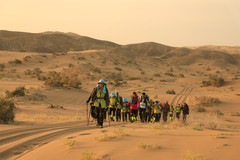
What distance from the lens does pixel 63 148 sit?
6402 millimetres

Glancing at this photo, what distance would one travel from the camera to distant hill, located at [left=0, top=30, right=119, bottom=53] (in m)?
93.1

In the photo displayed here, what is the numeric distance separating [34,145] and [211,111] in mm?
20796

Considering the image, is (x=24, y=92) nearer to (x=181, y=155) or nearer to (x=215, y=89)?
(x=181, y=155)

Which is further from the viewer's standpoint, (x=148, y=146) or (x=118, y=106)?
(x=118, y=106)

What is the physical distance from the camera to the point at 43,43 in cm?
9962

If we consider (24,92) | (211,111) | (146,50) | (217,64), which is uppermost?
(146,50)

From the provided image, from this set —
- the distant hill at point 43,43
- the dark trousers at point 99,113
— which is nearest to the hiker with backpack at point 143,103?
the dark trousers at point 99,113

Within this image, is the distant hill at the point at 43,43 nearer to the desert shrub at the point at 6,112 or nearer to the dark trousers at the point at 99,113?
the desert shrub at the point at 6,112

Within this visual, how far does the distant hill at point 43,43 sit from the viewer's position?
305 ft

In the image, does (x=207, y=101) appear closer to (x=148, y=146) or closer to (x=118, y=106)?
(x=118, y=106)

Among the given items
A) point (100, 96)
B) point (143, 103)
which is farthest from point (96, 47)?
point (100, 96)

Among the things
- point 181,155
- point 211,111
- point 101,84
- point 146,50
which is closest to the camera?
point 181,155

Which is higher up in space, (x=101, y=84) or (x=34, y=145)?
(x=101, y=84)

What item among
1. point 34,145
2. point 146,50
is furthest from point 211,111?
point 146,50
